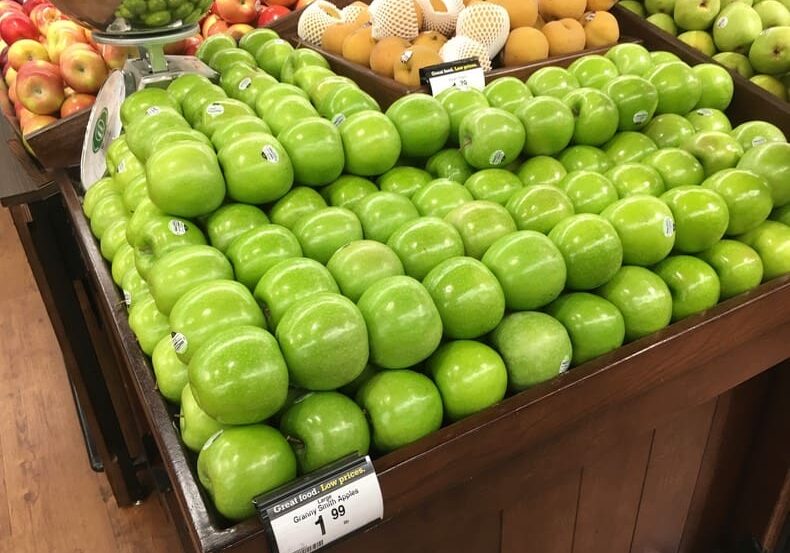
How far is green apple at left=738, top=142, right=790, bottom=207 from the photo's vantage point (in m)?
1.32

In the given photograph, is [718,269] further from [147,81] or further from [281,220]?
[147,81]

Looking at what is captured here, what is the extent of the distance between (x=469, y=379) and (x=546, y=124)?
65 centimetres

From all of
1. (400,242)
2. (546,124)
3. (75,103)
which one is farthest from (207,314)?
(75,103)

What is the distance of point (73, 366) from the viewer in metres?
1.97

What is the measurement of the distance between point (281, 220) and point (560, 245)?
51cm

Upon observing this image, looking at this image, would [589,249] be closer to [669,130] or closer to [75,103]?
[669,130]

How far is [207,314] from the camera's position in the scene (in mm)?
943

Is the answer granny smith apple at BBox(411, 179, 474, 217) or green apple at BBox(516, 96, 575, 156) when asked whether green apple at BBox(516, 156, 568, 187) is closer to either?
green apple at BBox(516, 96, 575, 156)

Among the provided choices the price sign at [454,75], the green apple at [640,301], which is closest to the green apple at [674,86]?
the price sign at [454,75]

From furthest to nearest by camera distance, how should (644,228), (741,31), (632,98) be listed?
(741,31) → (632,98) → (644,228)

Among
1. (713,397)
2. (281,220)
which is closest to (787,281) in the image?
(713,397)

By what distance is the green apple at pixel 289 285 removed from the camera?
99cm

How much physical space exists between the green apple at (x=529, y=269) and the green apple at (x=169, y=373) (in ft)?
1.70

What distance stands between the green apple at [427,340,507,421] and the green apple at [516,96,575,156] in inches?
22.3
